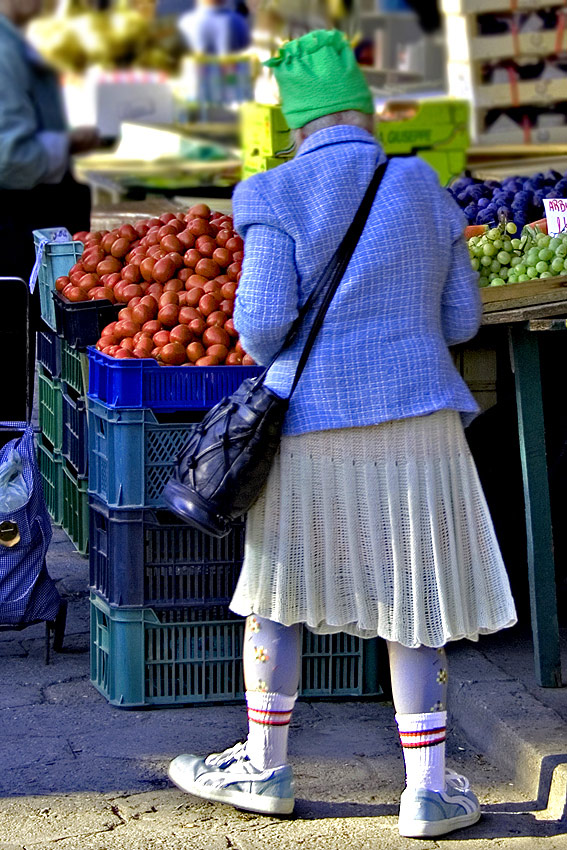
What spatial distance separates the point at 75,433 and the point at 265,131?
2.52 metres

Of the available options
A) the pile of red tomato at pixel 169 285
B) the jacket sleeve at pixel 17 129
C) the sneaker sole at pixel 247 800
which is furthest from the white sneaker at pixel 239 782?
the jacket sleeve at pixel 17 129

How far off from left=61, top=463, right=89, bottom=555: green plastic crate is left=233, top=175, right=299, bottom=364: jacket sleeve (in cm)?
186

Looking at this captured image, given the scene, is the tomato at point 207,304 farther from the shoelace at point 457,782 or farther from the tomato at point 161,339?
the shoelace at point 457,782

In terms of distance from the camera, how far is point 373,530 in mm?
3029

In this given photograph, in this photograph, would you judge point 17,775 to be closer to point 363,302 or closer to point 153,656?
point 153,656

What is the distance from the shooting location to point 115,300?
429 cm

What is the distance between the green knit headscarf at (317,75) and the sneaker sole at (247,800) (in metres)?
1.61

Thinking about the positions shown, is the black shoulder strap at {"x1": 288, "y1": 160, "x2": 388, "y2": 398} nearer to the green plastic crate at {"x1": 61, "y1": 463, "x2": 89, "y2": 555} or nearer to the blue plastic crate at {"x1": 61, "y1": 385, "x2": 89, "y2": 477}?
the blue plastic crate at {"x1": 61, "y1": 385, "x2": 89, "y2": 477}

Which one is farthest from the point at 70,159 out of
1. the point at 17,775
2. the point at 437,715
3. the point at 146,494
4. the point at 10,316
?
the point at 437,715

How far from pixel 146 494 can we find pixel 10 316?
47.6 inches

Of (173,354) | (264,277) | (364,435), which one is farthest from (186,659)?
(264,277)

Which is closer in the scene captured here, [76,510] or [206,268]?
[206,268]

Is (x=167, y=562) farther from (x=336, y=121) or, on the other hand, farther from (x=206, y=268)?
(x=336, y=121)

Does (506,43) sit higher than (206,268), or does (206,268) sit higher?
(506,43)
